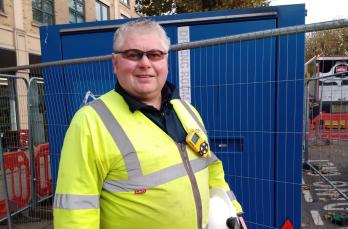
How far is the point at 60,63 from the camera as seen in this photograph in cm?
361

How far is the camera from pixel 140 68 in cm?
171

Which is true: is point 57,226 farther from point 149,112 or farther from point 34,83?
point 34,83

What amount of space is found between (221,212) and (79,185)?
793 millimetres

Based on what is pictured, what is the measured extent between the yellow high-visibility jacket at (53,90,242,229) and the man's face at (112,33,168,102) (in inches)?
3.5

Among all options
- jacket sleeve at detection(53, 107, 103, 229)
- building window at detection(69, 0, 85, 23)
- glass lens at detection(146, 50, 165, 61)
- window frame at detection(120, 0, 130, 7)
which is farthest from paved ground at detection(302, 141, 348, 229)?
window frame at detection(120, 0, 130, 7)

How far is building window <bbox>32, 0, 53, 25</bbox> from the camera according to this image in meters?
14.3

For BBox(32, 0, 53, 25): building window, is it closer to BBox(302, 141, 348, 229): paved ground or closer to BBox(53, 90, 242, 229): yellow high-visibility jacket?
BBox(302, 141, 348, 229): paved ground

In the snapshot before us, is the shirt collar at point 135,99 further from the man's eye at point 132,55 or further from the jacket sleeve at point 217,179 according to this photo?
the jacket sleeve at point 217,179

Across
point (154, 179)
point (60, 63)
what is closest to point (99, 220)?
point (154, 179)

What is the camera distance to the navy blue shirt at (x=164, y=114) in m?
1.72

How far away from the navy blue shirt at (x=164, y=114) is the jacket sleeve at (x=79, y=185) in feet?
0.82

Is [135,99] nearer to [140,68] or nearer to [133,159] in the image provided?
[140,68]

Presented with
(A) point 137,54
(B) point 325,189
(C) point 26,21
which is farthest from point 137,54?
(C) point 26,21

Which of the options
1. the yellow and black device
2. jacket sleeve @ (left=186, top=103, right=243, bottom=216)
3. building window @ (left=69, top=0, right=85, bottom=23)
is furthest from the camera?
building window @ (left=69, top=0, right=85, bottom=23)
